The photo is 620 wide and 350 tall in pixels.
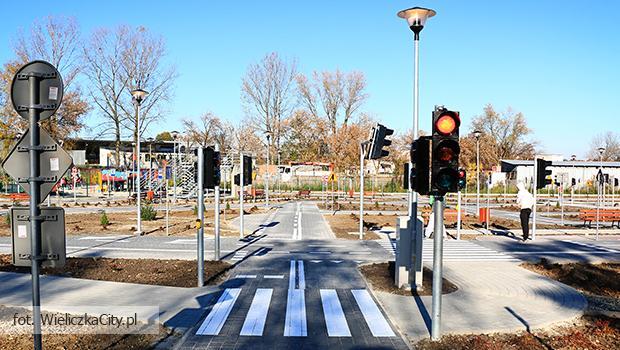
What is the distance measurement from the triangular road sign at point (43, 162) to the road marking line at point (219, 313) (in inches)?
139

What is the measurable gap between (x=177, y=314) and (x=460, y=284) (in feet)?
19.5

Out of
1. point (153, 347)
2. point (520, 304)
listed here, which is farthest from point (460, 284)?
point (153, 347)

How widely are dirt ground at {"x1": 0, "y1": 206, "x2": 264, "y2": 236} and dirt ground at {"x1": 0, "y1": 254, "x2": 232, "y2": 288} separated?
697cm

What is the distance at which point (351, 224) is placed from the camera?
920 inches

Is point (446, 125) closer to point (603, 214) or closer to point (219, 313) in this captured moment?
point (219, 313)

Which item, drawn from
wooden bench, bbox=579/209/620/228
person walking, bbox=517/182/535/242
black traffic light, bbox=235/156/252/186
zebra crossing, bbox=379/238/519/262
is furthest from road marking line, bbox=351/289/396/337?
wooden bench, bbox=579/209/620/228

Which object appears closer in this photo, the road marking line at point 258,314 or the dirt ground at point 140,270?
the road marking line at point 258,314

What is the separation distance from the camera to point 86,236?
18.3m

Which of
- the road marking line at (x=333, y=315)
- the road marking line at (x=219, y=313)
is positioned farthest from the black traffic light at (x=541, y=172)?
the road marking line at (x=219, y=313)

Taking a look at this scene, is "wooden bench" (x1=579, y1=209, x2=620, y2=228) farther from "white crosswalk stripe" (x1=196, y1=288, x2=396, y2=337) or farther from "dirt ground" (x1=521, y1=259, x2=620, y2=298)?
"white crosswalk stripe" (x1=196, y1=288, x2=396, y2=337)

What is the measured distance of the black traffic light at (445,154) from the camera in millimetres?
6395

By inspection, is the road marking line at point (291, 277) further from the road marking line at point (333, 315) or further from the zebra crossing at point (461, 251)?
the zebra crossing at point (461, 251)

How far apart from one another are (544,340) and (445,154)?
3.02m

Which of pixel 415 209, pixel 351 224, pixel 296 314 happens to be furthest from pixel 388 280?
pixel 351 224
